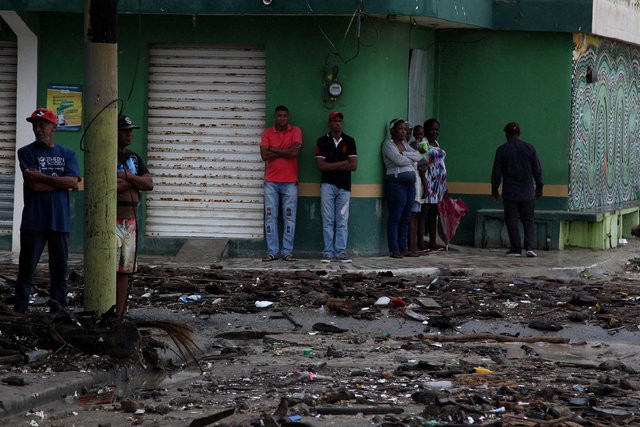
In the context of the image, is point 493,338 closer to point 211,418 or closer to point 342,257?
point 211,418

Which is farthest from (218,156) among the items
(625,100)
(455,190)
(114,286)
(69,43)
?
(625,100)

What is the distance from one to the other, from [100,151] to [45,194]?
121cm

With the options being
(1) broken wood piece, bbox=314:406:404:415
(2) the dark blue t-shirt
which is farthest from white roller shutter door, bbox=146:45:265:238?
(1) broken wood piece, bbox=314:406:404:415

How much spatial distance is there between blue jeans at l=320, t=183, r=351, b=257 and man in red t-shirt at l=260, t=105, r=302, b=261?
0.44 meters

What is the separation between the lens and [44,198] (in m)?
11.7

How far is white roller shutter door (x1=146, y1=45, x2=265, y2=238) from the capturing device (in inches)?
725

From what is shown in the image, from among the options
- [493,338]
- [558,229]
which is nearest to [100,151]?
[493,338]

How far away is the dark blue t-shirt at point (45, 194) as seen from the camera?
38.2ft

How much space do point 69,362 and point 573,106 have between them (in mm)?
12615

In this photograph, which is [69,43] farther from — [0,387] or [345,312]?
[0,387]

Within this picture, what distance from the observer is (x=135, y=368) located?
33.1ft

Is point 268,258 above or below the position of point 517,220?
below

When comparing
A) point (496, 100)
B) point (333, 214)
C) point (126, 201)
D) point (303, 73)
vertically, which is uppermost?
point (303, 73)

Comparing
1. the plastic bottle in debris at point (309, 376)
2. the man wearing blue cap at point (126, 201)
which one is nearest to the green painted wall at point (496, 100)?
the man wearing blue cap at point (126, 201)
